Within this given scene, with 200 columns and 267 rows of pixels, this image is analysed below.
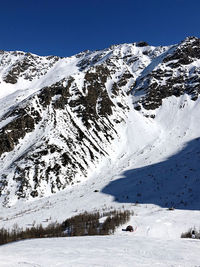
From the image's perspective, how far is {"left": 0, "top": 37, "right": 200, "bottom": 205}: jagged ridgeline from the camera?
24859 millimetres

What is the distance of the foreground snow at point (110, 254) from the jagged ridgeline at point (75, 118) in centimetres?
1903

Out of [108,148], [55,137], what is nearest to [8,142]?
[55,137]

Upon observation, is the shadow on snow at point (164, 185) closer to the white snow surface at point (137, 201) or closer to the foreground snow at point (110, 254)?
the white snow surface at point (137, 201)

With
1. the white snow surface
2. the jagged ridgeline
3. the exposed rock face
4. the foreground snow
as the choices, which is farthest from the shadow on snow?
the exposed rock face

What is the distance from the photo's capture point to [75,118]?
36.9m

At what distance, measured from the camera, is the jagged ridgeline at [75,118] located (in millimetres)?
24859

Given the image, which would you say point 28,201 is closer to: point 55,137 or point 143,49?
point 55,137

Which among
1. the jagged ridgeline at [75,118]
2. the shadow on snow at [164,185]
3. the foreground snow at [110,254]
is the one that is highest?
the jagged ridgeline at [75,118]

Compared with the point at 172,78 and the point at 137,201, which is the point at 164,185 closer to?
the point at 137,201

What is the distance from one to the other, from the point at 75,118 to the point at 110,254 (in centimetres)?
3333

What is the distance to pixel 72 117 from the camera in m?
36.7

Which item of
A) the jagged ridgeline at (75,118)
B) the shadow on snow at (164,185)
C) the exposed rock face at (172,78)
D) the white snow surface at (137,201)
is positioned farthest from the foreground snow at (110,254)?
the exposed rock face at (172,78)

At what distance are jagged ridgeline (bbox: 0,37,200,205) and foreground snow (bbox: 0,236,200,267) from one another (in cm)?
1903

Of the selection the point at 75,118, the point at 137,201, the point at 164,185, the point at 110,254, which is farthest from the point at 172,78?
the point at 110,254
